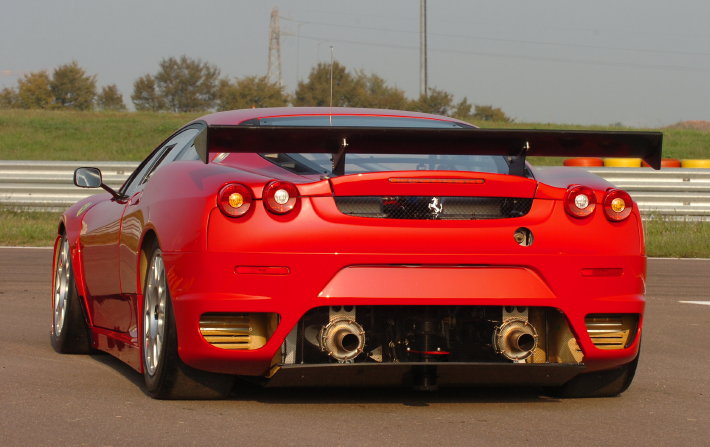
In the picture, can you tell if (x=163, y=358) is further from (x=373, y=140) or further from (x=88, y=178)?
(x=88, y=178)

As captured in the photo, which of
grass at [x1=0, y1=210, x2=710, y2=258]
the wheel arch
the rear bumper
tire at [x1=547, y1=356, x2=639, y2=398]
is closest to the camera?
the rear bumper

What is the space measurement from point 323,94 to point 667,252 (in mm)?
62280

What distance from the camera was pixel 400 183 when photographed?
5.00 m

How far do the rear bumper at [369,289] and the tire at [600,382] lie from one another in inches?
16.6

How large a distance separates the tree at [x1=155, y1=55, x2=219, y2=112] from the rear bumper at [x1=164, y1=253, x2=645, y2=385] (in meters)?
102

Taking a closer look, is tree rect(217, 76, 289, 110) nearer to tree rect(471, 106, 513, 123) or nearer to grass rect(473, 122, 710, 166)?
tree rect(471, 106, 513, 123)

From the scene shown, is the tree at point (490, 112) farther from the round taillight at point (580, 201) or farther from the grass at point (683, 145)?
the round taillight at point (580, 201)

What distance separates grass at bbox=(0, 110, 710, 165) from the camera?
3516 centimetres

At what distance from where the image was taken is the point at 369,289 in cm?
493

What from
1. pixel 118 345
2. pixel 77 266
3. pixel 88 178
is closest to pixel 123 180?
pixel 77 266

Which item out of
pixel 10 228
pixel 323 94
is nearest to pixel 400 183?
pixel 10 228

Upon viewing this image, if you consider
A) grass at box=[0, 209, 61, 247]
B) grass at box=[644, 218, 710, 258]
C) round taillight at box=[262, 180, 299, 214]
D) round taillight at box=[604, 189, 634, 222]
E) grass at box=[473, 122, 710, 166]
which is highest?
round taillight at box=[262, 180, 299, 214]

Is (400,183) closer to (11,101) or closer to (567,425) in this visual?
A: (567,425)

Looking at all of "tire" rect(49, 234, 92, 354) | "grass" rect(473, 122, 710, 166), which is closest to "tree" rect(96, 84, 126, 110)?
"grass" rect(473, 122, 710, 166)
